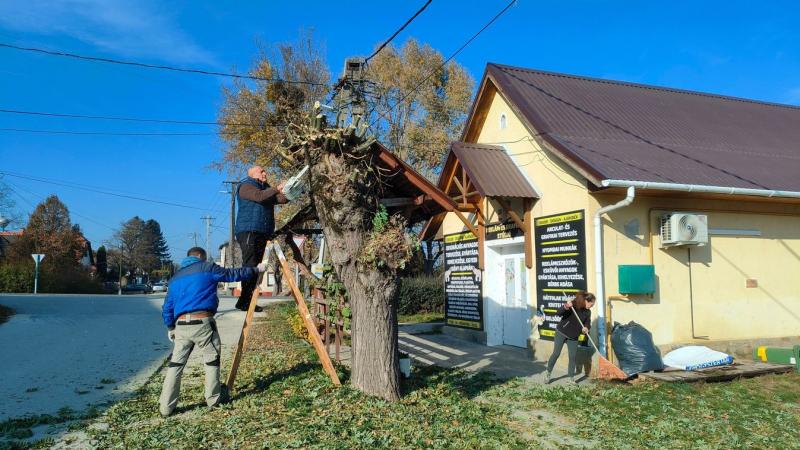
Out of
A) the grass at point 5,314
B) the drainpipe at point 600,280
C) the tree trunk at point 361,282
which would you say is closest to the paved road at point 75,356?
the grass at point 5,314

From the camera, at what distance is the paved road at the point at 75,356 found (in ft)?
23.7

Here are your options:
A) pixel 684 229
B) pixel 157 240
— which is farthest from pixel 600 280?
pixel 157 240

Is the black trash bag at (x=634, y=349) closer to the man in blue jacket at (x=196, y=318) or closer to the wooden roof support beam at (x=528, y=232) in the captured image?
the wooden roof support beam at (x=528, y=232)

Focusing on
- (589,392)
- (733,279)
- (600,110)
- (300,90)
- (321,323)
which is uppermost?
(300,90)

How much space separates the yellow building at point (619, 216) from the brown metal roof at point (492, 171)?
0.11ft

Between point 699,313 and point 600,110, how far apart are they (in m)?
4.84

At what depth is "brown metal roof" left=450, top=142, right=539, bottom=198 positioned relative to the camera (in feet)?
35.0

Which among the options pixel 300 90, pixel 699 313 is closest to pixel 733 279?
pixel 699 313

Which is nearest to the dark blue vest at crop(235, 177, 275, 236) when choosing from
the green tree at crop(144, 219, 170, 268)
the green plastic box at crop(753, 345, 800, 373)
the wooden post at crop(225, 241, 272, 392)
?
the wooden post at crop(225, 241, 272, 392)

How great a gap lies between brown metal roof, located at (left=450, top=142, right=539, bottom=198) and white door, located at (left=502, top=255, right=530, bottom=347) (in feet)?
5.55

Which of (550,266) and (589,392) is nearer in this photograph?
(589,392)

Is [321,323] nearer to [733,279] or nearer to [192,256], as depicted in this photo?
[192,256]

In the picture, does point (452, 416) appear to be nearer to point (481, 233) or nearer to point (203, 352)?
point (203, 352)

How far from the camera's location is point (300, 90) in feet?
76.6
